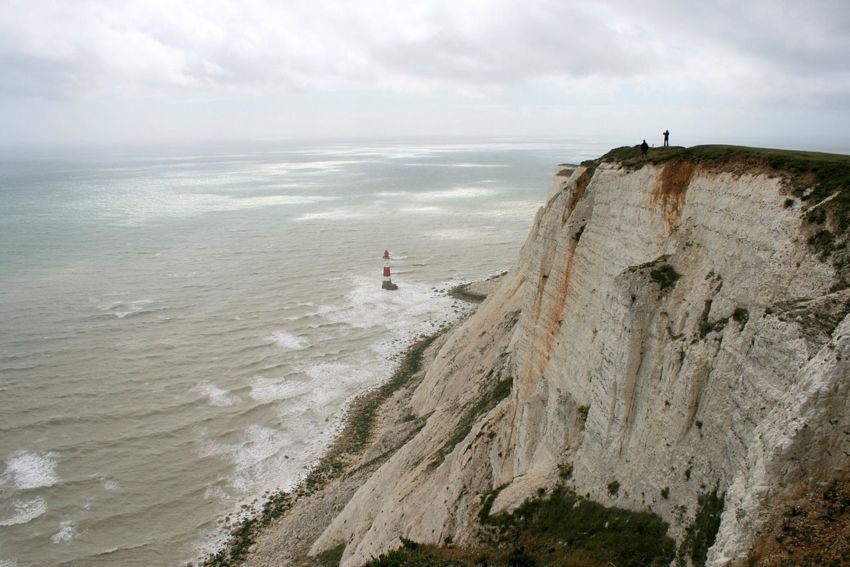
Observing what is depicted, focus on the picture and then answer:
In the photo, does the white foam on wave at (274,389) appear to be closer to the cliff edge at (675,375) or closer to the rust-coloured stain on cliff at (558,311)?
the cliff edge at (675,375)

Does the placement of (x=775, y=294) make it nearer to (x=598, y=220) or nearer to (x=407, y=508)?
(x=598, y=220)

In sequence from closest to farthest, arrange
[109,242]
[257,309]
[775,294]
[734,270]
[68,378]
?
[775,294] → [734,270] → [68,378] → [257,309] → [109,242]

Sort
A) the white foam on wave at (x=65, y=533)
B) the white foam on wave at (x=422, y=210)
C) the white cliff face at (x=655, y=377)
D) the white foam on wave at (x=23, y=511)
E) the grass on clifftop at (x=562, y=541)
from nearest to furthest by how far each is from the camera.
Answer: the white cliff face at (x=655, y=377)
the grass on clifftop at (x=562, y=541)
the white foam on wave at (x=65, y=533)
the white foam on wave at (x=23, y=511)
the white foam on wave at (x=422, y=210)

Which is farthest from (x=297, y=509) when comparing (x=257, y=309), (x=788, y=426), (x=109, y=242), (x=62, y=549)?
(x=109, y=242)

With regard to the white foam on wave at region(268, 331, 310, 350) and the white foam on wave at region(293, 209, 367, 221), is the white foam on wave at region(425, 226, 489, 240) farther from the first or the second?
the white foam on wave at region(268, 331, 310, 350)

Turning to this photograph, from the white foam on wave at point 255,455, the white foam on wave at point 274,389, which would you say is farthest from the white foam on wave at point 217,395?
the white foam on wave at point 255,455
